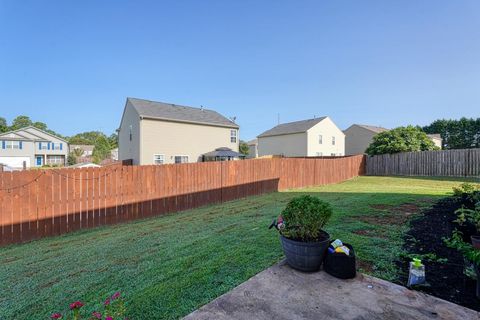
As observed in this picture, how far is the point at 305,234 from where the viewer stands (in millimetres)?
2775

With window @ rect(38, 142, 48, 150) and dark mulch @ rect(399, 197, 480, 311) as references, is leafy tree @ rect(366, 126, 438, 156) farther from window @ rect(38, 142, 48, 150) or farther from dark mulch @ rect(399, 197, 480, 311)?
window @ rect(38, 142, 48, 150)

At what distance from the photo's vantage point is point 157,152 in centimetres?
1894

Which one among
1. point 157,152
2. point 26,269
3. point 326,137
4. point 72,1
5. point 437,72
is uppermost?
point 72,1

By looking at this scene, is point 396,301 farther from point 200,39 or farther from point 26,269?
point 200,39

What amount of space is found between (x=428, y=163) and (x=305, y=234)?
17977mm

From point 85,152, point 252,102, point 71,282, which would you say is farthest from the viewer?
→ point 85,152

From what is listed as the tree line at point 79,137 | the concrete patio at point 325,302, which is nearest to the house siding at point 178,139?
the concrete patio at point 325,302

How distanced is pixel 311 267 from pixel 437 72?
15359mm

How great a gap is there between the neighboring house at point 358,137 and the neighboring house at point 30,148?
152 feet

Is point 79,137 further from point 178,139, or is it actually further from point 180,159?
point 180,159

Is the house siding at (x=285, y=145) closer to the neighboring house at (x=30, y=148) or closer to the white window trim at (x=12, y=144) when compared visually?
the neighboring house at (x=30, y=148)

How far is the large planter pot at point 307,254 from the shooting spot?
8.59 feet

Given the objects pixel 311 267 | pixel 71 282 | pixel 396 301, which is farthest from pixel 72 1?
pixel 396 301

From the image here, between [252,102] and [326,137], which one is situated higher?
[252,102]
